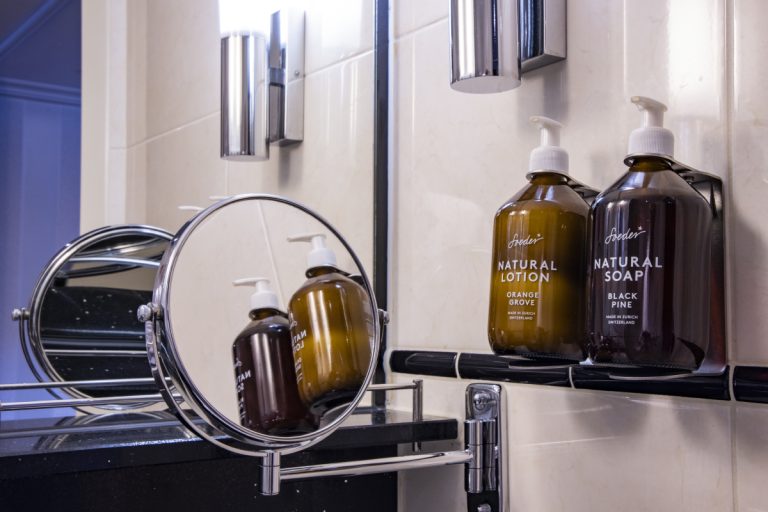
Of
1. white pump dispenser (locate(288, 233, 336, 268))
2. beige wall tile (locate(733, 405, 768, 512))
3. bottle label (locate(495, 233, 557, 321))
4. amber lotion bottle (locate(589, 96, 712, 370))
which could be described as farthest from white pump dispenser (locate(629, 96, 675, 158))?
white pump dispenser (locate(288, 233, 336, 268))

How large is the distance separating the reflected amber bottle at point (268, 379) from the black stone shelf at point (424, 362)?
249mm

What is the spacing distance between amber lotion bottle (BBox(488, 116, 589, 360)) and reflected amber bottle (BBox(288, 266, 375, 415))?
136 millimetres

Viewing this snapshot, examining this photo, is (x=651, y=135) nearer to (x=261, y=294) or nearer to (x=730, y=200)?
(x=730, y=200)

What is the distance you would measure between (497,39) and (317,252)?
0.87 ft

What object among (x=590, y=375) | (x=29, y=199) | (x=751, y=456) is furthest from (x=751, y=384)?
(x=29, y=199)

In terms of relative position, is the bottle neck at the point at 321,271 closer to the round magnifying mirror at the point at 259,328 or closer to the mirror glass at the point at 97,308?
the round magnifying mirror at the point at 259,328

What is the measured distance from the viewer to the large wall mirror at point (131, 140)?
0.80 m

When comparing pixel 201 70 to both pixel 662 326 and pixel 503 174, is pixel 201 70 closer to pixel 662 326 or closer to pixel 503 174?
pixel 503 174

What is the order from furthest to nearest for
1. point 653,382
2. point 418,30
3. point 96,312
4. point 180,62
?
point 418,30 → point 180,62 → point 96,312 → point 653,382

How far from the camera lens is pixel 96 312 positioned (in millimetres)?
834

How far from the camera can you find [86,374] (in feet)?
2.72

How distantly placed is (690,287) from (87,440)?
523 mm

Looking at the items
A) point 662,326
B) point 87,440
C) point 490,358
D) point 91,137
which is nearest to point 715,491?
point 662,326

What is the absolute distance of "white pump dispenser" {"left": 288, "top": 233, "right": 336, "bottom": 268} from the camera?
838 mm
